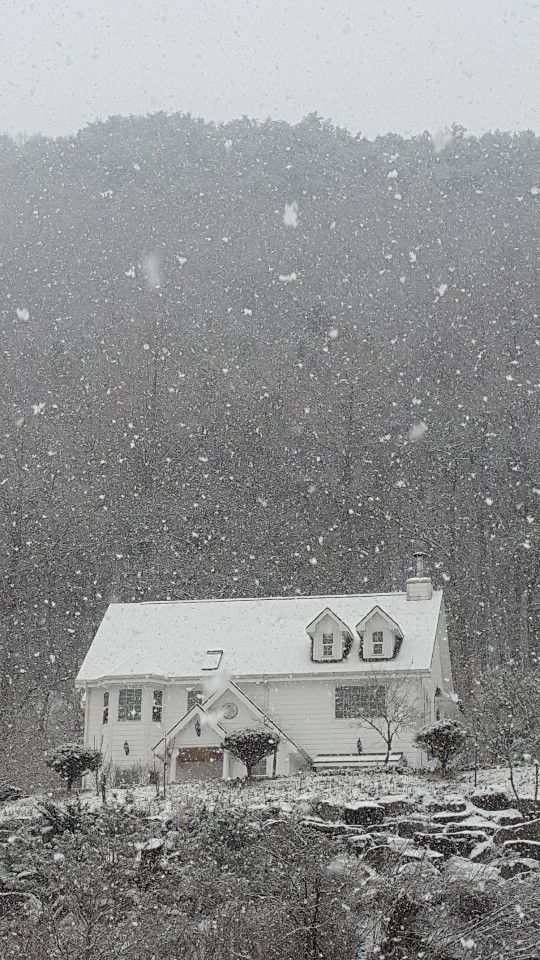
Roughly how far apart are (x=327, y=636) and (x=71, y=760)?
8.05 metres

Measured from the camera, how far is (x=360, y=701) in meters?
30.0

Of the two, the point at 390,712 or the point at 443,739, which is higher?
Answer: the point at 390,712

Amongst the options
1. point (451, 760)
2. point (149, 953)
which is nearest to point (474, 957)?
point (149, 953)

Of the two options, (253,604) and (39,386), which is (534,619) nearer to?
(253,604)

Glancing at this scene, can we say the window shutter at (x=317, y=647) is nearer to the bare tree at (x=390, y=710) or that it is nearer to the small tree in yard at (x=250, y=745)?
the bare tree at (x=390, y=710)

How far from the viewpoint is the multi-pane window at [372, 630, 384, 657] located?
30.6 meters

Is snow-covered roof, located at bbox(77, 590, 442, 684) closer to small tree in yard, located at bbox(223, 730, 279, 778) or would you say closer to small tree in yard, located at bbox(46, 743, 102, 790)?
small tree in yard, located at bbox(223, 730, 279, 778)

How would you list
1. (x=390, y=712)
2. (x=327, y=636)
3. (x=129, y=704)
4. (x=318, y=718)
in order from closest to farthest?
1. (x=390, y=712)
2. (x=318, y=718)
3. (x=129, y=704)
4. (x=327, y=636)

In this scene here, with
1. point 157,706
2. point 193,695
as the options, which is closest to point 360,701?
point 193,695

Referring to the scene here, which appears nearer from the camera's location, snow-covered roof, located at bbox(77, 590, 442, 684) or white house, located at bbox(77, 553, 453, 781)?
white house, located at bbox(77, 553, 453, 781)

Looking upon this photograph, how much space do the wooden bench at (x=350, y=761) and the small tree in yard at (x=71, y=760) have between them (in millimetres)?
5752

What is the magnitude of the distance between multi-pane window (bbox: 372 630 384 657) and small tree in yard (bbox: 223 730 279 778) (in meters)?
4.78

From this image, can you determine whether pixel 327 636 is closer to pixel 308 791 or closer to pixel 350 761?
pixel 350 761

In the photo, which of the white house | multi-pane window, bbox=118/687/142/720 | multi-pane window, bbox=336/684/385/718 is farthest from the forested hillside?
multi-pane window, bbox=336/684/385/718
